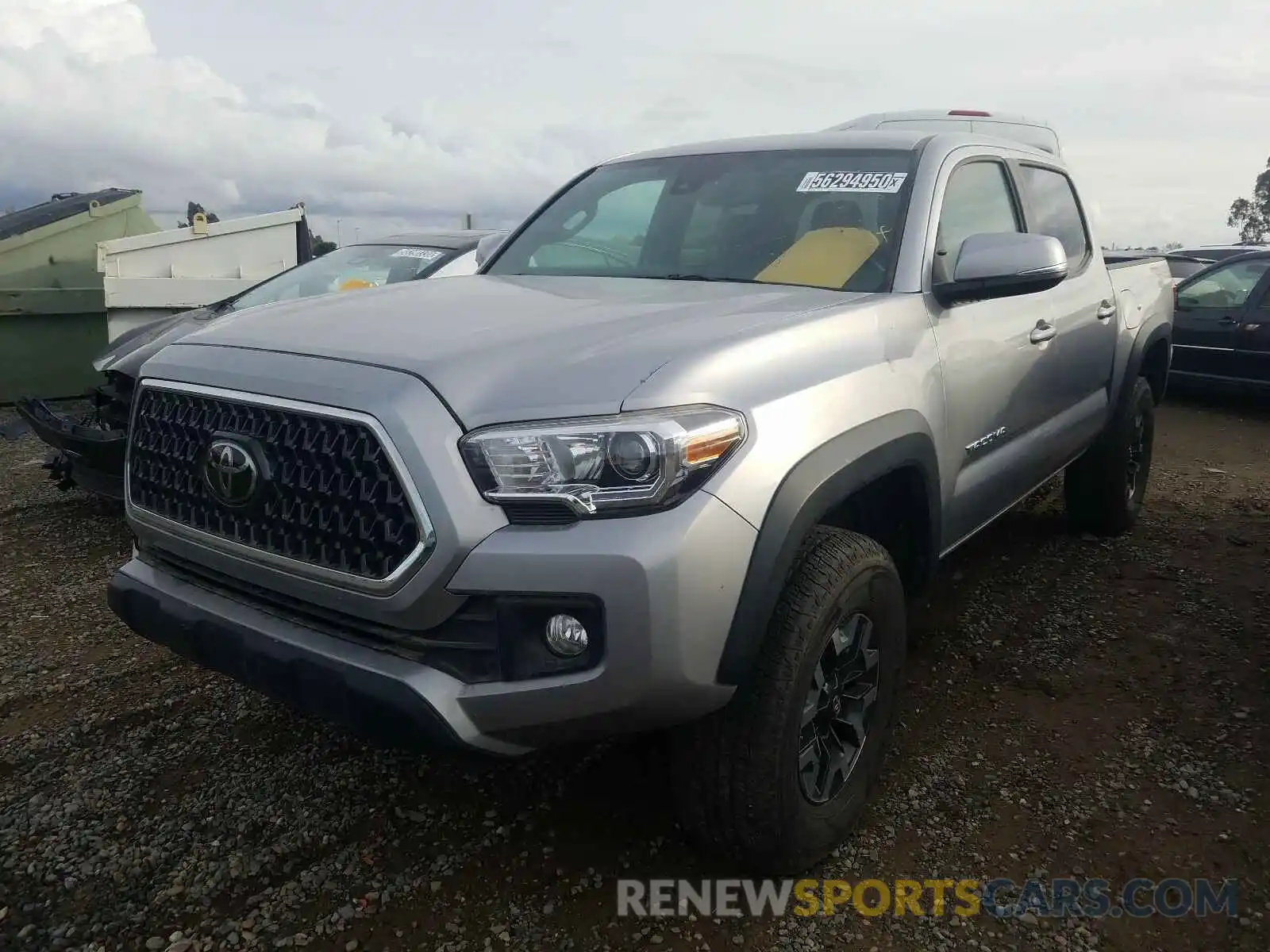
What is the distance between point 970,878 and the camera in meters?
2.36

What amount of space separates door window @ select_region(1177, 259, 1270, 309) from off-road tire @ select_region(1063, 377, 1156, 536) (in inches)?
175

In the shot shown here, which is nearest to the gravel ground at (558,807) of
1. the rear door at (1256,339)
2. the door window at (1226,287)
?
the rear door at (1256,339)

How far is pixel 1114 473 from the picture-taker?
15.1ft

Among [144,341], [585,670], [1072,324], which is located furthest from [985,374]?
[144,341]

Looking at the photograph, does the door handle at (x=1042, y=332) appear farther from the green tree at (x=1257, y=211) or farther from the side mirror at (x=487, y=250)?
the green tree at (x=1257, y=211)

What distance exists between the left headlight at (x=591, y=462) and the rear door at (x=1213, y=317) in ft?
26.7

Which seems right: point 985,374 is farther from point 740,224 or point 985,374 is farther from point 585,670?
point 585,670

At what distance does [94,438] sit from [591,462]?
3.41 metres

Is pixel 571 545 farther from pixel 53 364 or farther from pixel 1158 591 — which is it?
pixel 53 364

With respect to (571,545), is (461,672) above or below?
below

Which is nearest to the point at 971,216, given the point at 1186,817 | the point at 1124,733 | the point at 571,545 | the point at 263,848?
the point at 1124,733

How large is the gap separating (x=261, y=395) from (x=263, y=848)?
1165 mm

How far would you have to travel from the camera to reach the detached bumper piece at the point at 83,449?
437 centimetres

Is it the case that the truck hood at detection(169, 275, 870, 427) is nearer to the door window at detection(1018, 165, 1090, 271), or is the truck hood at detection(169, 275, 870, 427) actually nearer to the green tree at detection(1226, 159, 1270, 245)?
the door window at detection(1018, 165, 1090, 271)
